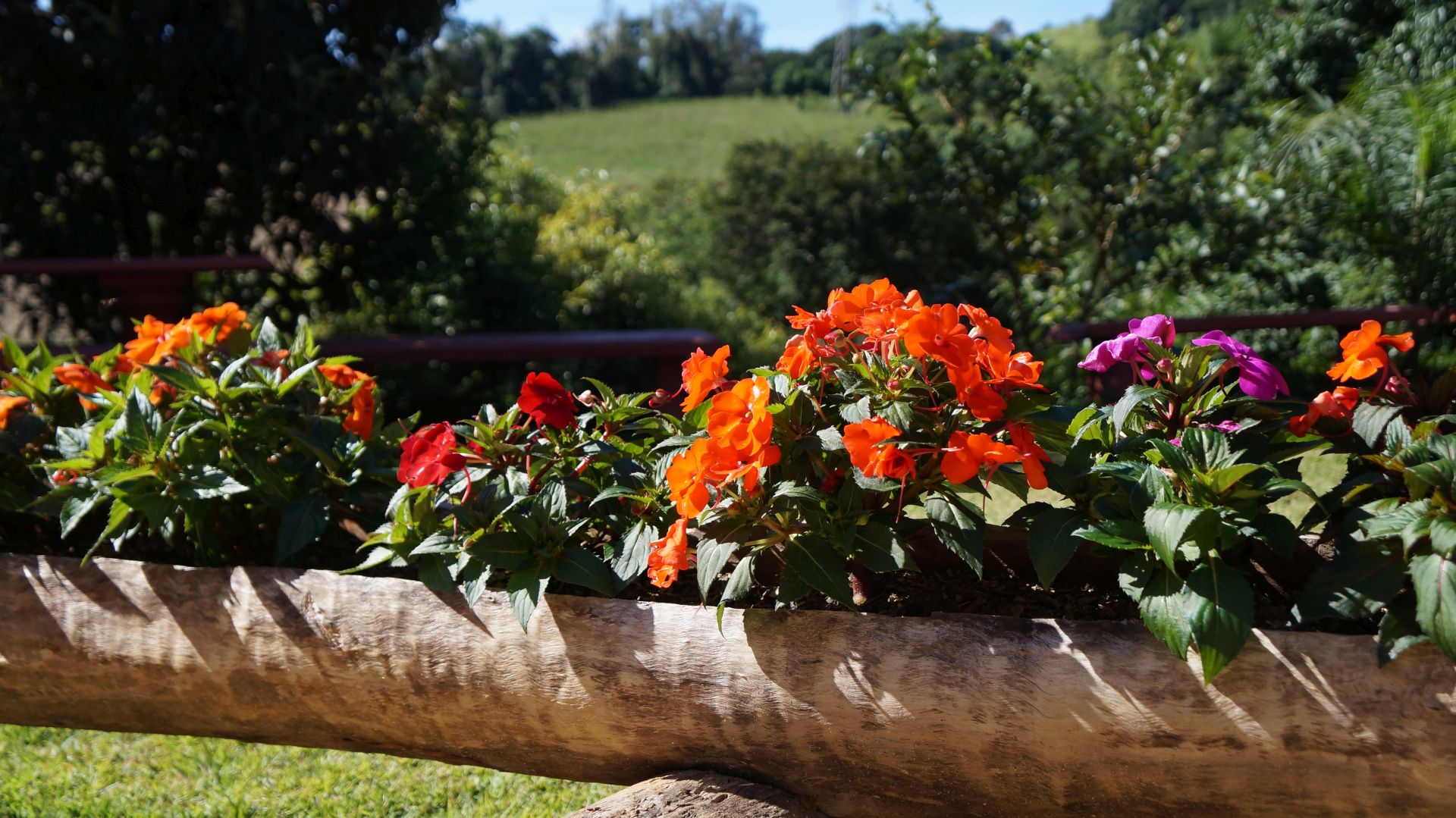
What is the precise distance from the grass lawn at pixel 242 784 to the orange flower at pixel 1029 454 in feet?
4.04

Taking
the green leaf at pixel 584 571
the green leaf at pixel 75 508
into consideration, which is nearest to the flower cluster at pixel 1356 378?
the green leaf at pixel 584 571

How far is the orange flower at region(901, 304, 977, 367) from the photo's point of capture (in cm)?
150

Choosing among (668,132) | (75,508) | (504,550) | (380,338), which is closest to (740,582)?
(504,550)

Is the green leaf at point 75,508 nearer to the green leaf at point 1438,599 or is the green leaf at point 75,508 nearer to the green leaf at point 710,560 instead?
the green leaf at point 710,560

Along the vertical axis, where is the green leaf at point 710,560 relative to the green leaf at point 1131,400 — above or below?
below

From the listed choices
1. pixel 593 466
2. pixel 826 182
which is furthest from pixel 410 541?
pixel 826 182

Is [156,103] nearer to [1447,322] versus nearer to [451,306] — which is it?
[451,306]

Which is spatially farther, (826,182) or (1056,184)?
(826,182)

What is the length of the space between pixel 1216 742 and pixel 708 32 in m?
60.0

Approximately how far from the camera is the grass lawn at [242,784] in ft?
7.36

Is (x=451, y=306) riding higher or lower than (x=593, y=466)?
lower

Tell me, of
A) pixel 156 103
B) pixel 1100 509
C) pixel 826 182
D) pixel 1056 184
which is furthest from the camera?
pixel 826 182

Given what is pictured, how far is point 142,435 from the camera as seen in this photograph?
1996mm

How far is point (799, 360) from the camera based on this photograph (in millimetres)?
1657
